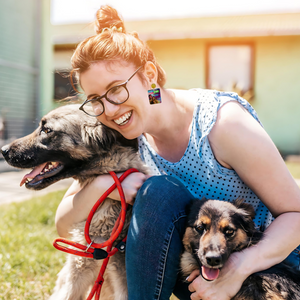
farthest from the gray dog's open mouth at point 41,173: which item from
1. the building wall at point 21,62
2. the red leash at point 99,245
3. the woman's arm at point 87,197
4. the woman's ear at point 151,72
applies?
the building wall at point 21,62

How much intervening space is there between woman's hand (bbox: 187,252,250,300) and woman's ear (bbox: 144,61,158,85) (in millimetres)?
1111

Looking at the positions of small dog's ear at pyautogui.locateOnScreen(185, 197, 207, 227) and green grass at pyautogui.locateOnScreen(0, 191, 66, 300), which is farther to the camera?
green grass at pyautogui.locateOnScreen(0, 191, 66, 300)

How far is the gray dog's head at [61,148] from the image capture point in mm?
2121

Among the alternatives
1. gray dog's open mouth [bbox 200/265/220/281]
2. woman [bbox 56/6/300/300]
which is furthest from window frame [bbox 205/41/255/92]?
gray dog's open mouth [bbox 200/265/220/281]

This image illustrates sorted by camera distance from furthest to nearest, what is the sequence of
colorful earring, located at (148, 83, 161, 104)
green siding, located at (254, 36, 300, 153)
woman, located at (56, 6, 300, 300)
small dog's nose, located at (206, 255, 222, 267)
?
green siding, located at (254, 36, 300, 153) < colorful earring, located at (148, 83, 161, 104) < woman, located at (56, 6, 300, 300) < small dog's nose, located at (206, 255, 222, 267)

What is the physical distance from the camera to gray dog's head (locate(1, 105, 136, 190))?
6.96 ft

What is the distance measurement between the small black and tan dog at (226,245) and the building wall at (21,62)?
267 inches

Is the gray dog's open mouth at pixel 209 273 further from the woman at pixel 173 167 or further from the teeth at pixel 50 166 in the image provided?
the teeth at pixel 50 166

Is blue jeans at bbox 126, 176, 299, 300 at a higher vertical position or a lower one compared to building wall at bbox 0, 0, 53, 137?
lower

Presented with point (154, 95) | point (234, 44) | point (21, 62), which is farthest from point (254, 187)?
point (234, 44)

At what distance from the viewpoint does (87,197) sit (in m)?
2.07

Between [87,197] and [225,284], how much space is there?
3.10ft

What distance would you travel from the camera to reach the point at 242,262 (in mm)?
1631

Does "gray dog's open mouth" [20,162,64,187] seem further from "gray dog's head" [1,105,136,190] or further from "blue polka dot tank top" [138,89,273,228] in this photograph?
"blue polka dot tank top" [138,89,273,228]
